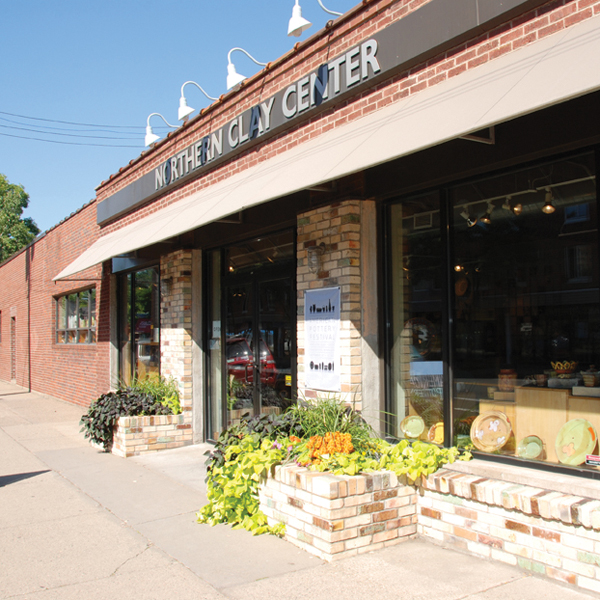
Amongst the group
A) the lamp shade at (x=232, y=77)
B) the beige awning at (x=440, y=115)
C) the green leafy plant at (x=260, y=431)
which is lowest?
the green leafy plant at (x=260, y=431)

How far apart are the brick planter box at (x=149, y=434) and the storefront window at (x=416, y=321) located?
398cm

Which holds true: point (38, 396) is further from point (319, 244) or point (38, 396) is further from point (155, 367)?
point (319, 244)

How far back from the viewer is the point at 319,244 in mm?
6066

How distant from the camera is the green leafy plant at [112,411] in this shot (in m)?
8.55

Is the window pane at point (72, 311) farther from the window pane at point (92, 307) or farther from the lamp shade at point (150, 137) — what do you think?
the lamp shade at point (150, 137)

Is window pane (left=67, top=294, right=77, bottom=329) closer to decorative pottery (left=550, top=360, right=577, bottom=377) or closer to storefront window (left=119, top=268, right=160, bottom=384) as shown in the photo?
storefront window (left=119, top=268, right=160, bottom=384)

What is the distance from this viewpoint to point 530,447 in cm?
462

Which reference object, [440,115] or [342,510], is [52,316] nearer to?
[342,510]

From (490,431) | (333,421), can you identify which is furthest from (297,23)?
(490,431)

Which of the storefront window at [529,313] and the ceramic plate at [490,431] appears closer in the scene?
the storefront window at [529,313]

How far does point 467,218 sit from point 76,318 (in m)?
12.3

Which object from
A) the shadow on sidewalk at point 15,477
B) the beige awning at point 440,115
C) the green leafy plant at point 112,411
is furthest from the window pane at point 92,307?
the beige awning at point 440,115

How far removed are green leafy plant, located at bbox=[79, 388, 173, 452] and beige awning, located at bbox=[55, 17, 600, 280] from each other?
2948 mm

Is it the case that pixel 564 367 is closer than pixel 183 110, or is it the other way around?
pixel 564 367
